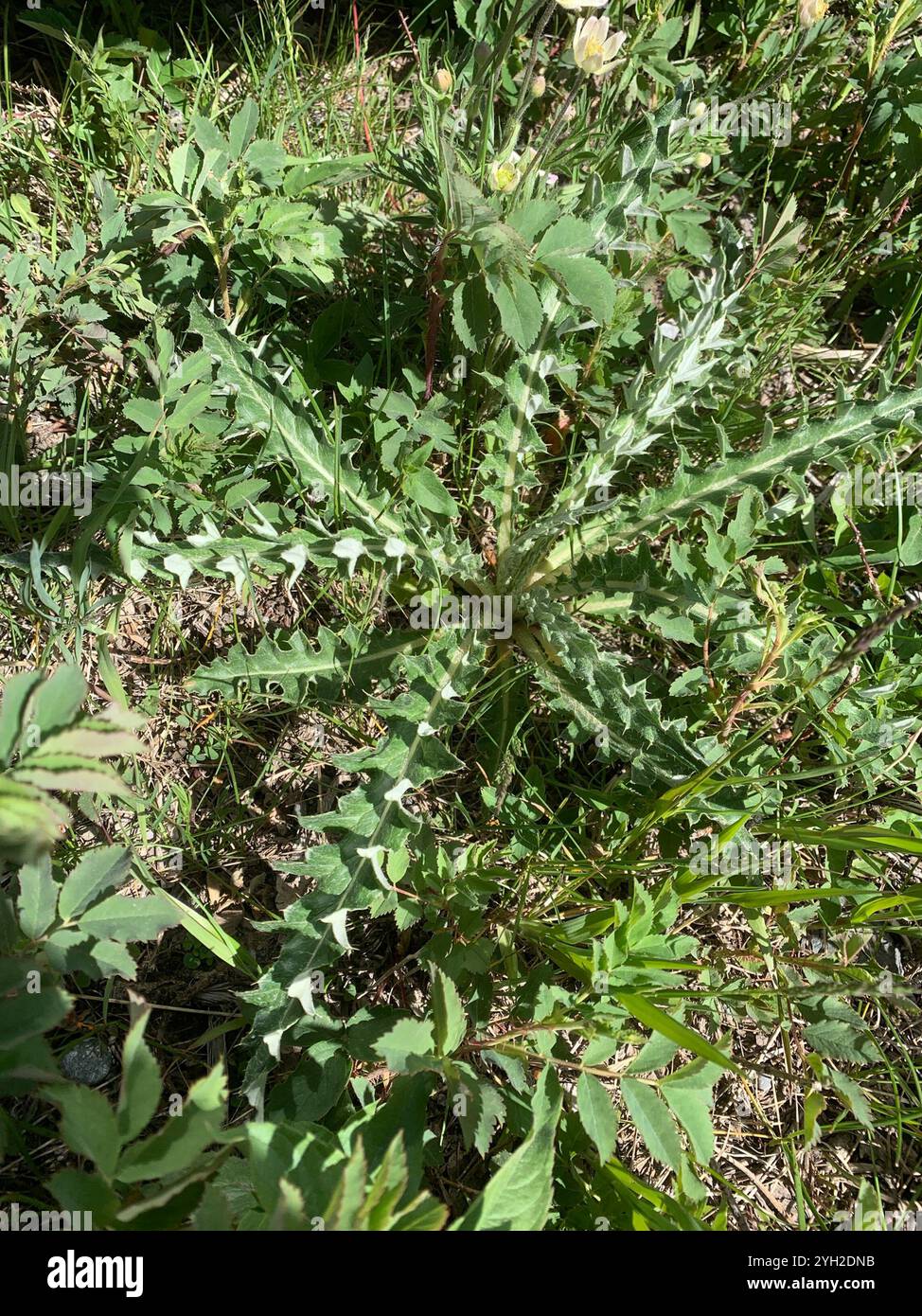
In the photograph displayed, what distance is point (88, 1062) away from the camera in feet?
7.16

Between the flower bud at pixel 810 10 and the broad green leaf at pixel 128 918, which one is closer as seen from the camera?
the broad green leaf at pixel 128 918

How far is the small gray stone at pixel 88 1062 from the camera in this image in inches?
85.5

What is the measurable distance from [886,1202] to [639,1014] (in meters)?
1.09

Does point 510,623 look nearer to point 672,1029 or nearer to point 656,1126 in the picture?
point 672,1029

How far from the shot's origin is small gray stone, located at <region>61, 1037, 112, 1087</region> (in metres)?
2.17

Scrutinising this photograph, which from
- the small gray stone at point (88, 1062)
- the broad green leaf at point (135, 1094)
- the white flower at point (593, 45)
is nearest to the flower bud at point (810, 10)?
the white flower at point (593, 45)

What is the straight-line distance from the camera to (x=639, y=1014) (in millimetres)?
1837

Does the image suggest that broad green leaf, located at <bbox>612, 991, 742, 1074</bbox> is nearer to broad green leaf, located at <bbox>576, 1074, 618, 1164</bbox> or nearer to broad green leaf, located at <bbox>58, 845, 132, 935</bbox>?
broad green leaf, located at <bbox>576, 1074, 618, 1164</bbox>

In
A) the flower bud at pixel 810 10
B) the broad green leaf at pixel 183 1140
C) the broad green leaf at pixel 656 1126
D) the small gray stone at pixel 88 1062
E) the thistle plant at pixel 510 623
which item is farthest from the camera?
the flower bud at pixel 810 10

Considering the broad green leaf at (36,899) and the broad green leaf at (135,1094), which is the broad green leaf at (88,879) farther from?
the broad green leaf at (135,1094)
